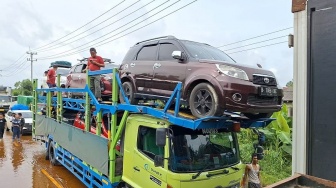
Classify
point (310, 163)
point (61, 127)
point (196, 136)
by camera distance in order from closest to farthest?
1. point (310, 163)
2. point (196, 136)
3. point (61, 127)

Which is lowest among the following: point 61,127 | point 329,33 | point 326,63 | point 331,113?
point 61,127

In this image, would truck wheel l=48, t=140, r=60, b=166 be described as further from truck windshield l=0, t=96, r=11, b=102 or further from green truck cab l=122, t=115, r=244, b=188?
truck windshield l=0, t=96, r=11, b=102

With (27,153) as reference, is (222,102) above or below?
above

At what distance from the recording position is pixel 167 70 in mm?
5145

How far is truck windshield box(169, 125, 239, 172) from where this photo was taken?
169 inches

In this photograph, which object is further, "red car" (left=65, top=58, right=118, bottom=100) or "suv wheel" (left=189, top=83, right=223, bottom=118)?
"red car" (left=65, top=58, right=118, bottom=100)

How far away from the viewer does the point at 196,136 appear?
15.0ft

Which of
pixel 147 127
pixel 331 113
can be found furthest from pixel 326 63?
pixel 147 127

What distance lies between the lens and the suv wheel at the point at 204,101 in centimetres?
406

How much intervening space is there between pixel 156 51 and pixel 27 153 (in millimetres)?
8918

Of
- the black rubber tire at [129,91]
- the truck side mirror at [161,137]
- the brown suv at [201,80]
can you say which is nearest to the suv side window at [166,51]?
the brown suv at [201,80]

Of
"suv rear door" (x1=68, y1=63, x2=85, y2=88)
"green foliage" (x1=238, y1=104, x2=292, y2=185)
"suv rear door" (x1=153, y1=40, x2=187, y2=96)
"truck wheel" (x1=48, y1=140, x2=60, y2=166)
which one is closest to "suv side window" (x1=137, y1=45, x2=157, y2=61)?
"suv rear door" (x1=153, y1=40, x2=187, y2=96)

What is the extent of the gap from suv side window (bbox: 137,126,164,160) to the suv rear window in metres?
1.46

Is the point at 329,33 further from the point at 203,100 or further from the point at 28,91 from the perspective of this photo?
the point at 28,91
